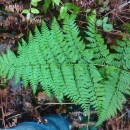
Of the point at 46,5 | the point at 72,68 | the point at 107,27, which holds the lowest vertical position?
the point at 72,68

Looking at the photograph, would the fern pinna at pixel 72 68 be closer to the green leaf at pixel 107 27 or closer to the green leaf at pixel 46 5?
the green leaf at pixel 107 27

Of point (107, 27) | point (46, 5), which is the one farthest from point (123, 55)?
point (46, 5)

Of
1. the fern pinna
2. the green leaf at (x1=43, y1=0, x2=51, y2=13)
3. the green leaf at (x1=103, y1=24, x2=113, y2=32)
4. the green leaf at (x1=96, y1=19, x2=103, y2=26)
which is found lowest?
the fern pinna

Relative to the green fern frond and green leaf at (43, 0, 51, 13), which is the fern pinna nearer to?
the green fern frond

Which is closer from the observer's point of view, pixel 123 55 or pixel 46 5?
pixel 123 55

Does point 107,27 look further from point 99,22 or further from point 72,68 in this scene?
point 72,68

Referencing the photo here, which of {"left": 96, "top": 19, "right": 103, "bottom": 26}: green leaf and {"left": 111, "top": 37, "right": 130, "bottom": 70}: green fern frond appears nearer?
{"left": 111, "top": 37, "right": 130, "bottom": 70}: green fern frond

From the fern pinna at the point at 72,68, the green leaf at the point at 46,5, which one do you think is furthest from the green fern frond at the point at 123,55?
the green leaf at the point at 46,5

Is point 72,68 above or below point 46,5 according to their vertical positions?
below

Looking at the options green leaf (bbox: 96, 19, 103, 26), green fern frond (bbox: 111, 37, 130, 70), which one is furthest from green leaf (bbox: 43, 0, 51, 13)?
green fern frond (bbox: 111, 37, 130, 70)
